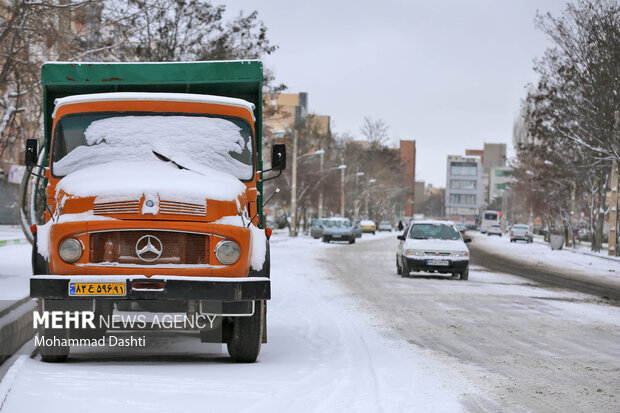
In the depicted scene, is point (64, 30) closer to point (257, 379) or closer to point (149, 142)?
point (149, 142)

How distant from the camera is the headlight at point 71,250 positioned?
8789mm

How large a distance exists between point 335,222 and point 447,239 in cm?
3641

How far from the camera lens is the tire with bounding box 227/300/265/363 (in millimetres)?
9344

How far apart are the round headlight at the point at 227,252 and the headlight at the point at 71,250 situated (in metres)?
1.18

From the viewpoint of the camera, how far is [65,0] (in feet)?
62.3

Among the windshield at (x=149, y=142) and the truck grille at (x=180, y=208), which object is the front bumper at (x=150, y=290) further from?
the windshield at (x=149, y=142)

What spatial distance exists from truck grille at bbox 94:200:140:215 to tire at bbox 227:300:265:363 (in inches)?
56.5

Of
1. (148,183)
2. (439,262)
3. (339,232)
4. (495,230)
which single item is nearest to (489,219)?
(495,230)

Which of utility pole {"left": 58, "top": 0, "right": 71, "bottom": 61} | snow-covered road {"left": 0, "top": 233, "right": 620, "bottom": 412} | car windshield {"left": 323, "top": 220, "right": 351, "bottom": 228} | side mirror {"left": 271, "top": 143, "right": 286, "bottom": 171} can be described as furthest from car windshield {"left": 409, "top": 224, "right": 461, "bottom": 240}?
car windshield {"left": 323, "top": 220, "right": 351, "bottom": 228}

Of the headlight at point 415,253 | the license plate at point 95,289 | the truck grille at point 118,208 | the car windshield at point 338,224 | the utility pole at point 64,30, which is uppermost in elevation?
the utility pole at point 64,30

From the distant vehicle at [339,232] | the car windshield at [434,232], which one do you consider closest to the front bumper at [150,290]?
the car windshield at [434,232]

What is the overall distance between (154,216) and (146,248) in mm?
284

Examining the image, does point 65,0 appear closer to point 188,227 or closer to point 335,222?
point 188,227

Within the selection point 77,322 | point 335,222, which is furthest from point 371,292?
point 335,222
